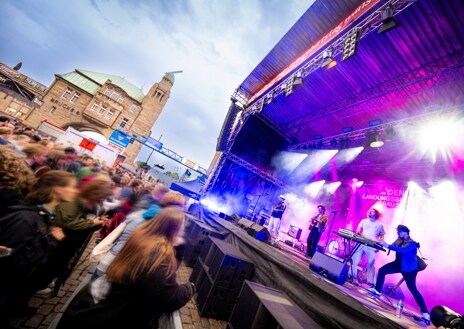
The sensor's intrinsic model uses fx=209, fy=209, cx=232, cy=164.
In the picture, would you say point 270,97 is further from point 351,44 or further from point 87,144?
point 87,144

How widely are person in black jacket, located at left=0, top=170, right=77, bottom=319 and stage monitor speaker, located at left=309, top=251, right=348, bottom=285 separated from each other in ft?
13.0

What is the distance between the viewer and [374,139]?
8.04 m

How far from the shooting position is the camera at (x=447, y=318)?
92.7 inches

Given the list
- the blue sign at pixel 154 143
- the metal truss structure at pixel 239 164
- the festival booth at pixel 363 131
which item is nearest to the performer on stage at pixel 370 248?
the festival booth at pixel 363 131

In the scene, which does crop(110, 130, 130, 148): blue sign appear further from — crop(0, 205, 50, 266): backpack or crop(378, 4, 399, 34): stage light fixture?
crop(378, 4, 399, 34): stage light fixture

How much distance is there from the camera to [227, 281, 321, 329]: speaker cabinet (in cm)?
226

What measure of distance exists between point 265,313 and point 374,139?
801cm

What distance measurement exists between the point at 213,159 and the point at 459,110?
62.5 feet

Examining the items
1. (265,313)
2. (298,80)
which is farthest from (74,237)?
(298,80)

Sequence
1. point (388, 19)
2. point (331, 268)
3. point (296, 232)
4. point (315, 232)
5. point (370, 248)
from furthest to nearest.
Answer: point (296, 232), point (315, 232), point (370, 248), point (388, 19), point (331, 268)

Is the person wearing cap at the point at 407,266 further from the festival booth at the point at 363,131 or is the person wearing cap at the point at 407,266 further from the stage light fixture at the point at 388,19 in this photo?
the stage light fixture at the point at 388,19

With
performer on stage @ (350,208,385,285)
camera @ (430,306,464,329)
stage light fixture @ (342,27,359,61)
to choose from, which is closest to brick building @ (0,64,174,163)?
stage light fixture @ (342,27,359,61)

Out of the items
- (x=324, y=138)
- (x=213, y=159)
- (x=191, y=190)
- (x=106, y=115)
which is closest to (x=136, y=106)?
(x=106, y=115)

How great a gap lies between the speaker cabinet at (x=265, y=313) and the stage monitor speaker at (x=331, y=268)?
46.1 inches
